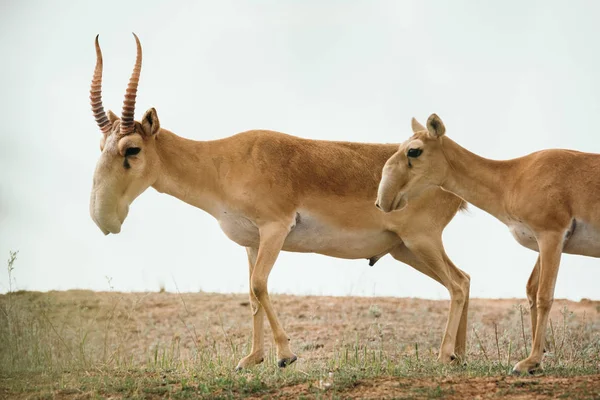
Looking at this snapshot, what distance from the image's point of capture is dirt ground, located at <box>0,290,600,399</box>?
14.3 meters

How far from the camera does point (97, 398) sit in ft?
29.3

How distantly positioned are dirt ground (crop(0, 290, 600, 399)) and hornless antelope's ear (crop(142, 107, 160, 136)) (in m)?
2.84

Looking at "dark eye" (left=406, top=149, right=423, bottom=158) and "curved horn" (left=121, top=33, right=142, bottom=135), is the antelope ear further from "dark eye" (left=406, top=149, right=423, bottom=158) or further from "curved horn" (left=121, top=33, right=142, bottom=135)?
"dark eye" (left=406, top=149, right=423, bottom=158)

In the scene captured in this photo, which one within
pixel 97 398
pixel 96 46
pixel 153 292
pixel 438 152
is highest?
pixel 96 46

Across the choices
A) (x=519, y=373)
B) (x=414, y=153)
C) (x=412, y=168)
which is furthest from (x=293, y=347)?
(x=519, y=373)

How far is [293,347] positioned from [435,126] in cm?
634

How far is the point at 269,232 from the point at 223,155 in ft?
3.93

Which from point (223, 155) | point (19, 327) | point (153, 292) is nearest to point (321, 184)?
point (223, 155)

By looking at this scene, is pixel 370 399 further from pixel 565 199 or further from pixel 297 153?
pixel 297 153

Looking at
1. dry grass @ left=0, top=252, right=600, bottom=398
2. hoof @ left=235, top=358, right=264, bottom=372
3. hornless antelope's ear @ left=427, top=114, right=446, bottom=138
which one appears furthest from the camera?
hoof @ left=235, top=358, right=264, bottom=372

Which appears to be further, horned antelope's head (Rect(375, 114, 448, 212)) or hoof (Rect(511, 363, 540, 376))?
horned antelope's head (Rect(375, 114, 448, 212))

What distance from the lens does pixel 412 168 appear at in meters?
9.97

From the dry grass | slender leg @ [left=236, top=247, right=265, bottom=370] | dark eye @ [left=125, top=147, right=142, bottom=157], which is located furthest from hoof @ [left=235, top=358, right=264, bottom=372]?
dark eye @ [left=125, top=147, right=142, bottom=157]

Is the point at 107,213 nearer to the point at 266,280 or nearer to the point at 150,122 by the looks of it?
the point at 150,122
